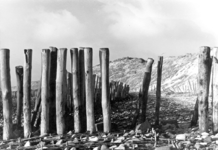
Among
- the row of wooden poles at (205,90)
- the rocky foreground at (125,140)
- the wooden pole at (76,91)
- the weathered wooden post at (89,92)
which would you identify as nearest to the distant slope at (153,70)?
the row of wooden poles at (205,90)

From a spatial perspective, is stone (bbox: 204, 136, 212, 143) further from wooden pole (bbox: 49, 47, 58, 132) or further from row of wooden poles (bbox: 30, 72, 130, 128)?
wooden pole (bbox: 49, 47, 58, 132)

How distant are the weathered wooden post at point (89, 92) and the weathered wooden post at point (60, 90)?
56 cm

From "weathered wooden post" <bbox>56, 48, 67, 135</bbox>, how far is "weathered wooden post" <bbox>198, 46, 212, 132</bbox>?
11.3ft

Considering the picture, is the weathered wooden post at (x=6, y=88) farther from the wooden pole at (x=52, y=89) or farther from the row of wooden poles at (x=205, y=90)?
the row of wooden poles at (x=205, y=90)

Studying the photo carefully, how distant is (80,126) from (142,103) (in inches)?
82.9

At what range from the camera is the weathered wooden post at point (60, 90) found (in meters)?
8.18

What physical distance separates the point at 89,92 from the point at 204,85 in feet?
9.47

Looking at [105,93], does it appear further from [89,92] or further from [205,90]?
[205,90]

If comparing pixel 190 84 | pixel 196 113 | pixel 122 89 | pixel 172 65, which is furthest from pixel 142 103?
pixel 172 65

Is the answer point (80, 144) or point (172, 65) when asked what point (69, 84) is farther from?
point (172, 65)

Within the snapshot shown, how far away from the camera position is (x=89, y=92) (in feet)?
27.2

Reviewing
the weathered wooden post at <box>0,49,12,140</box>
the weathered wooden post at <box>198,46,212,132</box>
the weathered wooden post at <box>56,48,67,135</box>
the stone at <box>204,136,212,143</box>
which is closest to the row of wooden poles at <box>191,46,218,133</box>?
the weathered wooden post at <box>198,46,212,132</box>

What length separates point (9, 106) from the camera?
8219 millimetres

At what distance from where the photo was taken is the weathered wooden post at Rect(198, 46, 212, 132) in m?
8.15
